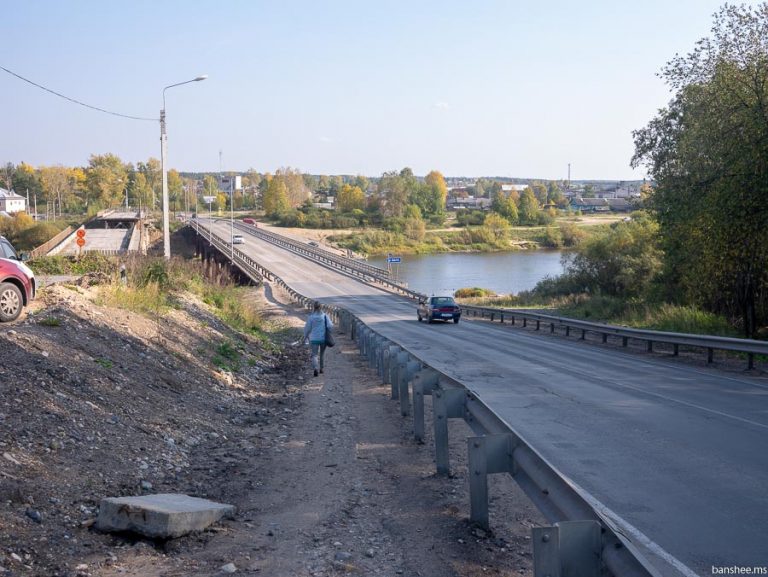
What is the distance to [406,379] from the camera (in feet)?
37.4

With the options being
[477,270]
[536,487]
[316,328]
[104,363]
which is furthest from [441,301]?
[477,270]

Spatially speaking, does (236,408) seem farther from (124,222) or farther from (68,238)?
(124,222)

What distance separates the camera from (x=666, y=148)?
39844mm

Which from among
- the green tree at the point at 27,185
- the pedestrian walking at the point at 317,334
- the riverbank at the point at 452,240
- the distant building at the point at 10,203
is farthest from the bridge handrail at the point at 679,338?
the green tree at the point at 27,185

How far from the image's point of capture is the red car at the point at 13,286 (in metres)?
13.3

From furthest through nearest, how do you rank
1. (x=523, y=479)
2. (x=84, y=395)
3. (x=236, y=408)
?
(x=236, y=408) → (x=84, y=395) → (x=523, y=479)

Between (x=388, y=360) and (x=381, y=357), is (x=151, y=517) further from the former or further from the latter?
(x=381, y=357)

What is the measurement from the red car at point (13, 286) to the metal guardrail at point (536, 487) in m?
6.53

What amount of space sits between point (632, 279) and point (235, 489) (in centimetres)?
4599

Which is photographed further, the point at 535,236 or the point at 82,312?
the point at 535,236

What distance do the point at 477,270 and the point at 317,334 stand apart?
78981 millimetres

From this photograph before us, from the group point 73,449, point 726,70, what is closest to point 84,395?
point 73,449

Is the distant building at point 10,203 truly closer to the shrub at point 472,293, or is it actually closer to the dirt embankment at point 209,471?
the shrub at point 472,293

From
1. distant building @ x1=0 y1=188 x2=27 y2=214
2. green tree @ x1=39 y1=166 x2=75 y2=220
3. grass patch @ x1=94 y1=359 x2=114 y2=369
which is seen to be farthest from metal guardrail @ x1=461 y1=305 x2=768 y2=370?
green tree @ x1=39 y1=166 x2=75 y2=220
